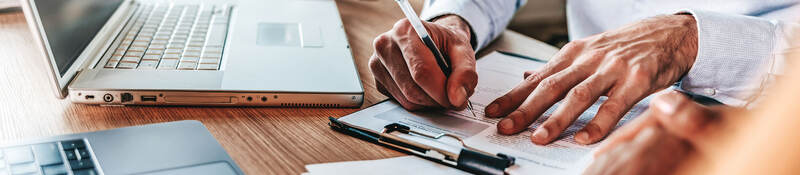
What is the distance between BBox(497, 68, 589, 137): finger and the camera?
59 centimetres

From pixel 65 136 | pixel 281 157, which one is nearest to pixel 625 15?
pixel 281 157

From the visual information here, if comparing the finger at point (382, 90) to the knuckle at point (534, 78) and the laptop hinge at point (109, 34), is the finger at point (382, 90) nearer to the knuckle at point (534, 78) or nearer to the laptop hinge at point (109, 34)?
the knuckle at point (534, 78)

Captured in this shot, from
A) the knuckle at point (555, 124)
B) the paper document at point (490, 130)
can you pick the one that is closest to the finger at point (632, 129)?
the paper document at point (490, 130)

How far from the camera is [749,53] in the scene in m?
0.74

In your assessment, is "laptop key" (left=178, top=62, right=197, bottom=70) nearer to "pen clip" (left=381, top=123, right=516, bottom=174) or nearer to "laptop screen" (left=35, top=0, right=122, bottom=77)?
"laptop screen" (left=35, top=0, right=122, bottom=77)

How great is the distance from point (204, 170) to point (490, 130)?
11.7 inches

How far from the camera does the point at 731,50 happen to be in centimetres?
74

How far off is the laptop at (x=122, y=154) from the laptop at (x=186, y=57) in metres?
0.08

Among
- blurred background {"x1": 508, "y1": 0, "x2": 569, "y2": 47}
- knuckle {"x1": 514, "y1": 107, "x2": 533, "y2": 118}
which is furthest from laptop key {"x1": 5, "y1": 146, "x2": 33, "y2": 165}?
blurred background {"x1": 508, "y1": 0, "x2": 569, "y2": 47}

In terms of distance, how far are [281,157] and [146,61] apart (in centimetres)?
27

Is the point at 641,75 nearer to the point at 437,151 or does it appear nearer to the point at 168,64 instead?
the point at 437,151

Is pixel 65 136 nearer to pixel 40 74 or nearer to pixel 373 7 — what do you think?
pixel 40 74

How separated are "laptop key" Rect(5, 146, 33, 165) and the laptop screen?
0.45 ft

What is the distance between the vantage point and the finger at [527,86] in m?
0.64
